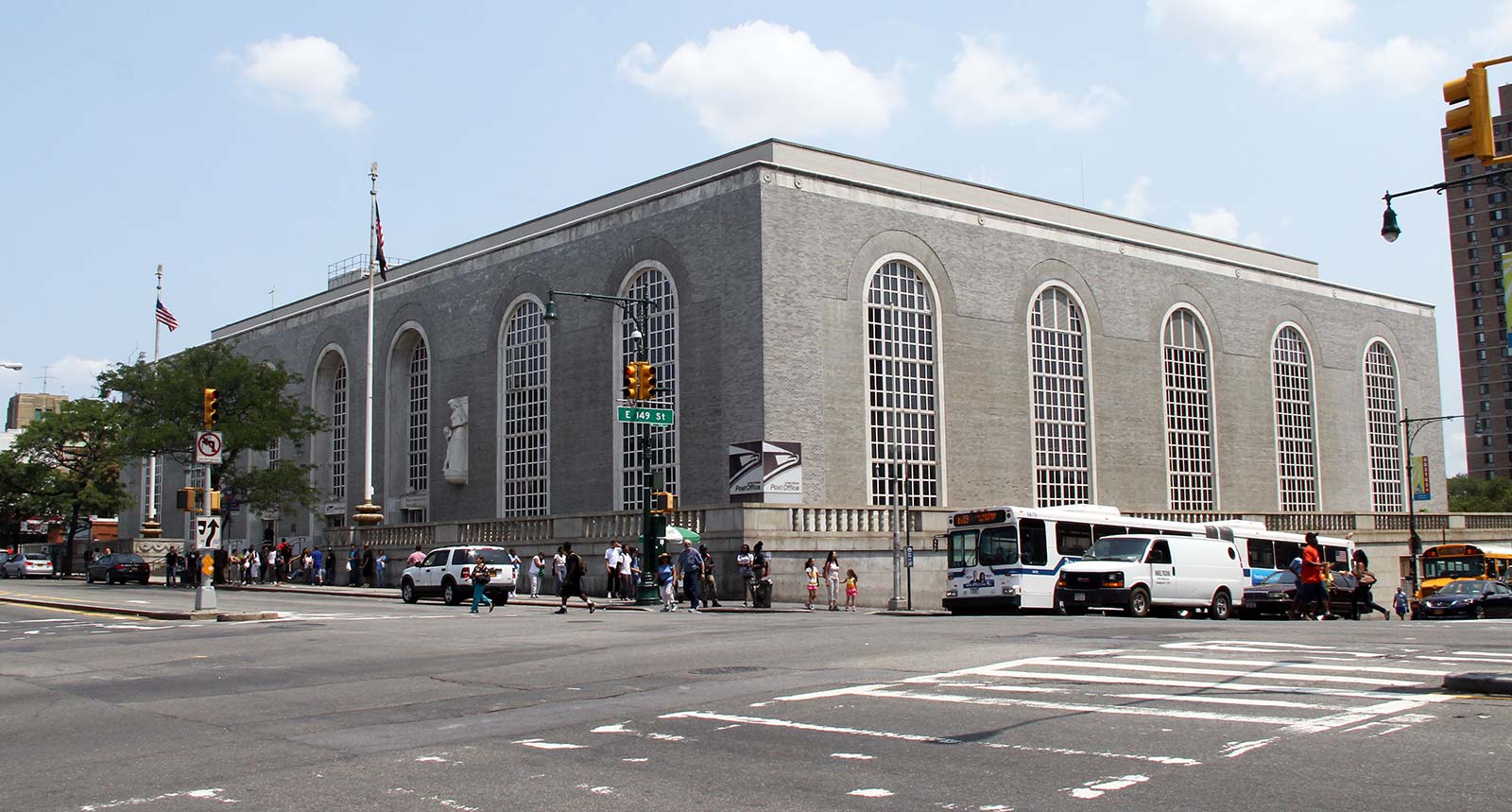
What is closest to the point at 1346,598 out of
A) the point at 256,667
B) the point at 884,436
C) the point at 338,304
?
the point at 884,436

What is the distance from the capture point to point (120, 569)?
59.7 m

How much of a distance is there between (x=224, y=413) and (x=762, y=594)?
32.8m

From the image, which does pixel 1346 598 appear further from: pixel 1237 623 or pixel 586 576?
pixel 586 576

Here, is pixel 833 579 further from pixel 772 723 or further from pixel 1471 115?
pixel 772 723

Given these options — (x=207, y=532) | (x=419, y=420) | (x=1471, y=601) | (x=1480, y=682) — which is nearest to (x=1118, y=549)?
(x=1471, y=601)

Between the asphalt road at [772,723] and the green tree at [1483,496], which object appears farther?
the green tree at [1483,496]

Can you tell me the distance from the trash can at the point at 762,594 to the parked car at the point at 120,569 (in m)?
37.0

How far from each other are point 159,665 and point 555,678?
639 centimetres

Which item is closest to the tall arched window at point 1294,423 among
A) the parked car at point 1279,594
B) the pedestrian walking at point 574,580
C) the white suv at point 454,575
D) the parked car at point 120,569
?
the parked car at point 1279,594

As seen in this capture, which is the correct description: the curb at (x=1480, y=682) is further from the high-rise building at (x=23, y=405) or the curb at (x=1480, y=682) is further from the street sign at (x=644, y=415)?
the high-rise building at (x=23, y=405)

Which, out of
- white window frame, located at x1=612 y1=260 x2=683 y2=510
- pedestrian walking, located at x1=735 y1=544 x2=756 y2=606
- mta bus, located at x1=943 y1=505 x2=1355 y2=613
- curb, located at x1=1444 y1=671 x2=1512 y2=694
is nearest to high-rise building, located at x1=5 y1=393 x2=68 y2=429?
white window frame, located at x1=612 y1=260 x2=683 y2=510

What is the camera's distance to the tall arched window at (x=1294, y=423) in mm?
60500

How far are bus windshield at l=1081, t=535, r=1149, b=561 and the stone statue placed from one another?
32.7 meters

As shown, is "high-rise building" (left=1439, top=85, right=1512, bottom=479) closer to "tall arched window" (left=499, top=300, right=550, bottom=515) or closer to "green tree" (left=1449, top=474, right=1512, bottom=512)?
"green tree" (left=1449, top=474, right=1512, bottom=512)
